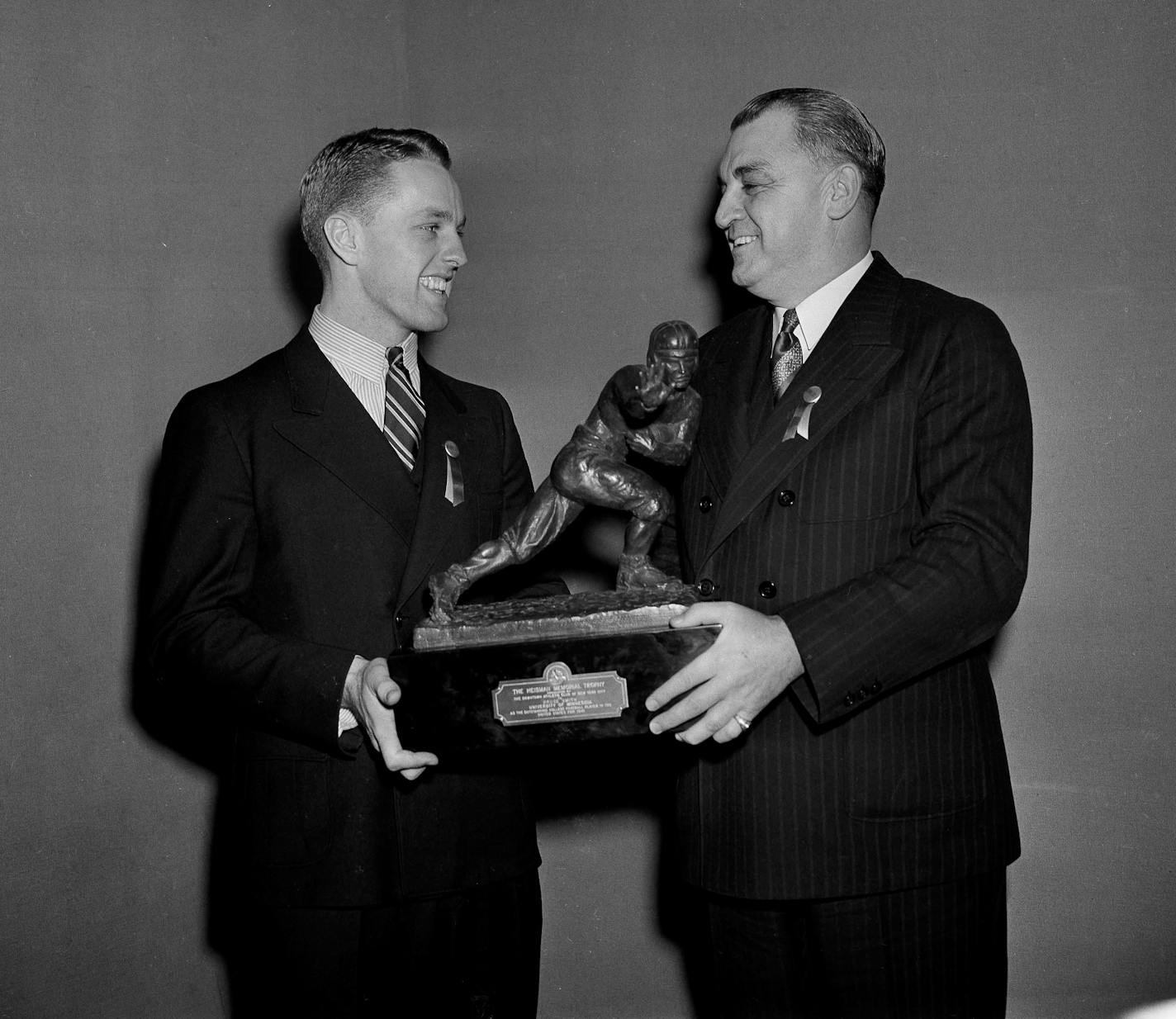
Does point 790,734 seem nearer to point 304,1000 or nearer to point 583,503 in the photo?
point 583,503

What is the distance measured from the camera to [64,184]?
262 centimetres

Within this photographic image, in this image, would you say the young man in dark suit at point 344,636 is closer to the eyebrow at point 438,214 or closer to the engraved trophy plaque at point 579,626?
the eyebrow at point 438,214

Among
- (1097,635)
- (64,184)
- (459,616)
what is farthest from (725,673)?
(64,184)

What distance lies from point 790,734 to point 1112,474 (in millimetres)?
1194

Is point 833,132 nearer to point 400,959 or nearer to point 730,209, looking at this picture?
point 730,209

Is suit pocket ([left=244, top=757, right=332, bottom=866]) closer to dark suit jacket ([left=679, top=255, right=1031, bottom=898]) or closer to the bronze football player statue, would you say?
the bronze football player statue

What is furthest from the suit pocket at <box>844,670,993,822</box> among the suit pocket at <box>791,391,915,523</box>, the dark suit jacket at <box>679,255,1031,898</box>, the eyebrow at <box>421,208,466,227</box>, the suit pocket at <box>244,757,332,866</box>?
the eyebrow at <box>421,208,466,227</box>

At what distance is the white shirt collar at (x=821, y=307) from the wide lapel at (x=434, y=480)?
0.67 metres

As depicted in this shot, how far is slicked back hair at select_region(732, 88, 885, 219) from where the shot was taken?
2252mm

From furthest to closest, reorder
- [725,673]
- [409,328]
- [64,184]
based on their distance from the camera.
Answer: [64,184]
[409,328]
[725,673]

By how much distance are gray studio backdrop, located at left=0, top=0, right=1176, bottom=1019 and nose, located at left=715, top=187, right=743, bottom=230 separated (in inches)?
31.7

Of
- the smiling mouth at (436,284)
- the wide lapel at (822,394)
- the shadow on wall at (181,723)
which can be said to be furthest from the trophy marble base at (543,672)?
the shadow on wall at (181,723)

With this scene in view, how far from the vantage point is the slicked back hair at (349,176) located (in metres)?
2.38

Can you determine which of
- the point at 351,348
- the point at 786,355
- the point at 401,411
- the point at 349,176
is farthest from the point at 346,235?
the point at 786,355
